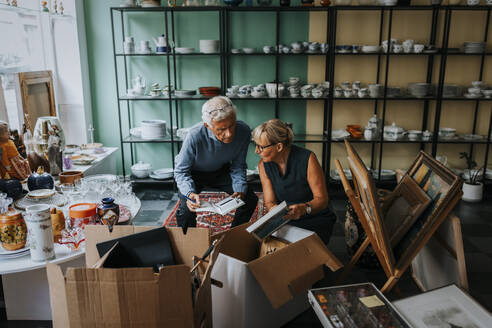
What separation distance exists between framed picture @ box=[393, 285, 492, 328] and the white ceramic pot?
352 centimetres

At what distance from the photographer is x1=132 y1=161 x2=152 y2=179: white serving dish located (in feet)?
16.6

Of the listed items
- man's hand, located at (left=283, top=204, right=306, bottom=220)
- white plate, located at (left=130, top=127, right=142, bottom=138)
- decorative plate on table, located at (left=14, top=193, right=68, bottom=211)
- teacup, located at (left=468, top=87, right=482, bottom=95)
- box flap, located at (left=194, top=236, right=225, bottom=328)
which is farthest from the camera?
white plate, located at (left=130, top=127, right=142, bottom=138)

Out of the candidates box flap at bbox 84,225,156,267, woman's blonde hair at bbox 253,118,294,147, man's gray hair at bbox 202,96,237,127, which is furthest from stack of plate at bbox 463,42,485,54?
box flap at bbox 84,225,156,267

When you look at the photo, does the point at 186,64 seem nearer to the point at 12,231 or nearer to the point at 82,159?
the point at 82,159

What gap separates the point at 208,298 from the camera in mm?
1724

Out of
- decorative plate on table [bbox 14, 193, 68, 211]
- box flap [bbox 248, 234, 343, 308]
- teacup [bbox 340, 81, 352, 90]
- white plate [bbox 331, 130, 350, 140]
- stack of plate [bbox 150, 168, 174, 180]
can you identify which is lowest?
stack of plate [bbox 150, 168, 174, 180]

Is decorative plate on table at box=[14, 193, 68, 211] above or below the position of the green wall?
below

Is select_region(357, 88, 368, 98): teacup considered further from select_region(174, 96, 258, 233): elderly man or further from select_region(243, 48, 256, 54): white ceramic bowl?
select_region(174, 96, 258, 233): elderly man

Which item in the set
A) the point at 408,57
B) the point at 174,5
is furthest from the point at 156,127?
the point at 408,57

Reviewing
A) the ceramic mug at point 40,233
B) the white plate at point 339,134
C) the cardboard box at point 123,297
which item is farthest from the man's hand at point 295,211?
the white plate at point 339,134

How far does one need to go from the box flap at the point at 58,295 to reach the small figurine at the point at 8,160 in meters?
1.67

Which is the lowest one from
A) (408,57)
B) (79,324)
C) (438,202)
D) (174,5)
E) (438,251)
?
(438,251)

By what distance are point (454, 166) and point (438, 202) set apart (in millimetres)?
3447

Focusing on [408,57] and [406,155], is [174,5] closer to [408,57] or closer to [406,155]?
[408,57]
